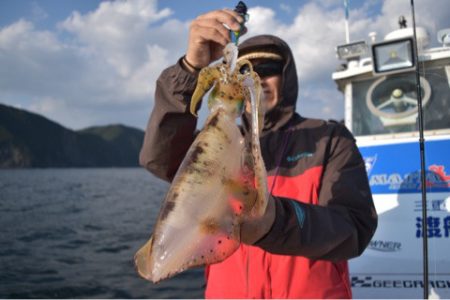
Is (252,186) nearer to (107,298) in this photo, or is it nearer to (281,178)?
(281,178)

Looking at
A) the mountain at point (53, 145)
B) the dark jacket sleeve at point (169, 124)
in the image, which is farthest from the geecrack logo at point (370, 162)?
the mountain at point (53, 145)

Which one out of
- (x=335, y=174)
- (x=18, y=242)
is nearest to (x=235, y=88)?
(x=335, y=174)

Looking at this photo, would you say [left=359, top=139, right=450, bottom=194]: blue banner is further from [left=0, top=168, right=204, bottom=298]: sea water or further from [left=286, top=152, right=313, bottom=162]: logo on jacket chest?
[left=0, top=168, right=204, bottom=298]: sea water

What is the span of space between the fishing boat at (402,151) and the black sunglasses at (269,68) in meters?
1.45

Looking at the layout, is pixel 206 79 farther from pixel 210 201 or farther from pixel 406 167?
pixel 406 167

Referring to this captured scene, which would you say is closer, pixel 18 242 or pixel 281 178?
pixel 281 178

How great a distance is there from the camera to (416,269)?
13.8ft

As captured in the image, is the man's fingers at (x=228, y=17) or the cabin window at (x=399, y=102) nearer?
the man's fingers at (x=228, y=17)

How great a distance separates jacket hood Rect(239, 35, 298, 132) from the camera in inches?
126

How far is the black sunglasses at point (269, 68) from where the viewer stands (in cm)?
318

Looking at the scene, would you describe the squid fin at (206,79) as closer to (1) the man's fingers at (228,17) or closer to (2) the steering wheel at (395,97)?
(1) the man's fingers at (228,17)

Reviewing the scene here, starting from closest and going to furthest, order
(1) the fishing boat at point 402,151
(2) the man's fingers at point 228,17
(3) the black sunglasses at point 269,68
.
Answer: (2) the man's fingers at point 228,17 < (3) the black sunglasses at point 269,68 < (1) the fishing boat at point 402,151

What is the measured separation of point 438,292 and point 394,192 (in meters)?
1.36

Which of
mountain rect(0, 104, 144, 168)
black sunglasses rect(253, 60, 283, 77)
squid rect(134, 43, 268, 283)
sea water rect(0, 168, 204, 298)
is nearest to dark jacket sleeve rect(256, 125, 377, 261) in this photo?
squid rect(134, 43, 268, 283)
